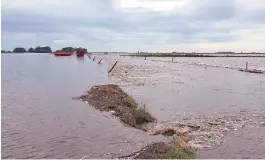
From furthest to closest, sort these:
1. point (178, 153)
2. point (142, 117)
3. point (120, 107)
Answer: point (120, 107)
point (142, 117)
point (178, 153)

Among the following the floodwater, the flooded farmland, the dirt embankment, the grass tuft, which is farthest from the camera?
the flooded farmland

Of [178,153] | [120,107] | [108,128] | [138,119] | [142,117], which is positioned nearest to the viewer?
[178,153]

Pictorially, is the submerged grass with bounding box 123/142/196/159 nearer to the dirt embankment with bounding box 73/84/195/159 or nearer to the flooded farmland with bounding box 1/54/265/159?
the dirt embankment with bounding box 73/84/195/159

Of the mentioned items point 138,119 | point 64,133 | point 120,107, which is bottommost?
point 64,133

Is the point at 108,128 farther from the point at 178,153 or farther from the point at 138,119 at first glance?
the point at 178,153

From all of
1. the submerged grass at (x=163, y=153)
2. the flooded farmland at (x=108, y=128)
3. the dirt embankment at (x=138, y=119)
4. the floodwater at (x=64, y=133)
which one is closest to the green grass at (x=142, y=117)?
the dirt embankment at (x=138, y=119)

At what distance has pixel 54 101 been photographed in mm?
28266

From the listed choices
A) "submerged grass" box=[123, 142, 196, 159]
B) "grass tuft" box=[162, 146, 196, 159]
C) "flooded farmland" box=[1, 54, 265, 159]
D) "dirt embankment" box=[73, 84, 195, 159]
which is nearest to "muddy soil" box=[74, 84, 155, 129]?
"dirt embankment" box=[73, 84, 195, 159]

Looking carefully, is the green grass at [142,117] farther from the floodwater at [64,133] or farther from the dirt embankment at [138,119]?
the floodwater at [64,133]

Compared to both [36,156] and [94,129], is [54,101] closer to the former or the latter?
[94,129]

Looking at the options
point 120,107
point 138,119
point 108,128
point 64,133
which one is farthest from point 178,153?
point 120,107

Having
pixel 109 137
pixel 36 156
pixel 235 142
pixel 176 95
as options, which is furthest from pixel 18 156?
pixel 176 95

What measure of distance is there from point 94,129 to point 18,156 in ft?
16.6

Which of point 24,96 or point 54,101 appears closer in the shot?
point 54,101
